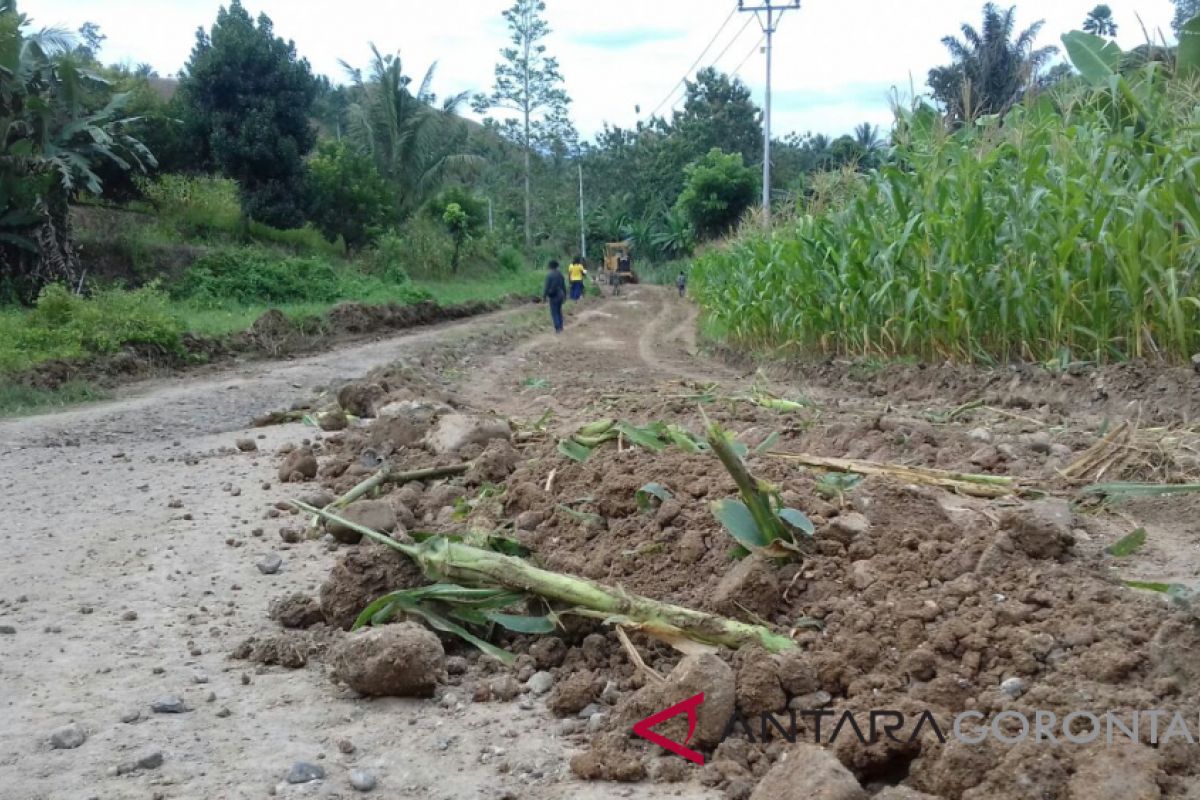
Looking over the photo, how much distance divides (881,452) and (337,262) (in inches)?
1010

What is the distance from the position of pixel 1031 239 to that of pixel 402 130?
98.4 ft

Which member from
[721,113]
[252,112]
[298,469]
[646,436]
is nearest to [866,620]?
[646,436]

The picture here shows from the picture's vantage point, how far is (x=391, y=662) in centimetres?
266

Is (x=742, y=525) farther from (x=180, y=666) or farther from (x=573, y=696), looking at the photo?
(x=180, y=666)

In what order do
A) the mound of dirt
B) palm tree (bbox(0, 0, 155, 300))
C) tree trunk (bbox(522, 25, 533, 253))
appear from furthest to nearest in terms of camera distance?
tree trunk (bbox(522, 25, 533, 253)) → palm tree (bbox(0, 0, 155, 300)) → the mound of dirt

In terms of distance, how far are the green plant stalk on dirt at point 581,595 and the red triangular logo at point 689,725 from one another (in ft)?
0.96

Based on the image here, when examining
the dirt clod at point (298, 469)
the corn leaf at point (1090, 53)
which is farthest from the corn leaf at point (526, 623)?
the corn leaf at point (1090, 53)

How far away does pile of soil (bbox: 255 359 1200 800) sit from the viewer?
2.01m

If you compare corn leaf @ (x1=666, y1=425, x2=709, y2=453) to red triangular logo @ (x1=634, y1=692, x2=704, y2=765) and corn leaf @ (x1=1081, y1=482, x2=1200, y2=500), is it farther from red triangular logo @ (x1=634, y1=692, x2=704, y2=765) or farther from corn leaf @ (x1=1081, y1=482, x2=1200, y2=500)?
red triangular logo @ (x1=634, y1=692, x2=704, y2=765)

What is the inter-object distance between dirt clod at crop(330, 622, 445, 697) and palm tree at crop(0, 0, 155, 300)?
15.6 meters

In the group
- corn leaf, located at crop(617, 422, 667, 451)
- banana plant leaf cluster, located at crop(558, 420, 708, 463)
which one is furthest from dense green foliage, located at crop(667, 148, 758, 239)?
corn leaf, located at crop(617, 422, 667, 451)

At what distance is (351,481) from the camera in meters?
5.21

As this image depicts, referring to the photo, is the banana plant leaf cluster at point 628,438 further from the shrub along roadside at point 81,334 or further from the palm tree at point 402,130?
the palm tree at point 402,130

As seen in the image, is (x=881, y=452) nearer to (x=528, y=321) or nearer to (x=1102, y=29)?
(x=528, y=321)
